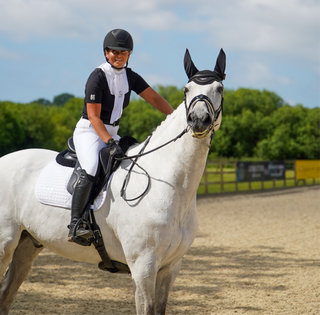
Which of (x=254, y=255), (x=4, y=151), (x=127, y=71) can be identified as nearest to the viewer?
(x=127, y=71)

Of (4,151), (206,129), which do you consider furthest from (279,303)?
(4,151)

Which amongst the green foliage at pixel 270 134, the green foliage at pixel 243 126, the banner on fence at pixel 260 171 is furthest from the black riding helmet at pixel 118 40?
the green foliage at pixel 270 134

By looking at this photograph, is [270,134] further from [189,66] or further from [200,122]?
[200,122]

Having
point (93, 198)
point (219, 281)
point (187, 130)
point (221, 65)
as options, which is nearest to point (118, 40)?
point (221, 65)

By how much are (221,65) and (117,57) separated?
936 mm

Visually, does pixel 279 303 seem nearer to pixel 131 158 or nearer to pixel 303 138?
pixel 131 158

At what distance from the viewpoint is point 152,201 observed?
3.20 metres

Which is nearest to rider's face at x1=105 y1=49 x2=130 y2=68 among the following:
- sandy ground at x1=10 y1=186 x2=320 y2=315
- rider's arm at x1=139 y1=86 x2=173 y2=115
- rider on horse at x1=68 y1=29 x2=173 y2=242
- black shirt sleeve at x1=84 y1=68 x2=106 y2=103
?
rider on horse at x1=68 y1=29 x2=173 y2=242

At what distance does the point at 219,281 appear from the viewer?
6.44 meters

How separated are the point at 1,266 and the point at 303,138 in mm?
55031

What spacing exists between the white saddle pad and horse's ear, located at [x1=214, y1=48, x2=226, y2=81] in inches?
62.2

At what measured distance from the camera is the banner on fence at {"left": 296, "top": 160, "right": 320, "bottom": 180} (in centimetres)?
2725

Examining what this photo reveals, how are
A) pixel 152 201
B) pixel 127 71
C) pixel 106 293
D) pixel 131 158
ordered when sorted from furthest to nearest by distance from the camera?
pixel 106 293 → pixel 127 71 → pixel 131 158 → pixel 152 201

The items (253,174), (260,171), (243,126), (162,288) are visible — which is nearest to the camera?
(162,288)
